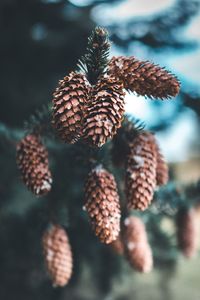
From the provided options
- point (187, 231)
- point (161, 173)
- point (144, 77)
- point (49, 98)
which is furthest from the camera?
point (49, 98)

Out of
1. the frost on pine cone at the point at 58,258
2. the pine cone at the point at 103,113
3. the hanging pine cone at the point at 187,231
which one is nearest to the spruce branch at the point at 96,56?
the pine cone at the point at 103,113

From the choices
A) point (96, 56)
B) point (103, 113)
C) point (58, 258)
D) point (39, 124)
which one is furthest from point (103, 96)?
point (58, 258)

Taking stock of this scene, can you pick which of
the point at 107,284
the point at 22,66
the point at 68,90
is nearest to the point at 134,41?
the point at 22,66

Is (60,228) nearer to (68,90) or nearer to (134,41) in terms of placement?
(68,90)

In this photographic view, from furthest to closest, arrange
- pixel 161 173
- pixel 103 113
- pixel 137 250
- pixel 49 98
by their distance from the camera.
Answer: pixel 49 98
pixel 137 250
pixel 161 173
pixel 103 113

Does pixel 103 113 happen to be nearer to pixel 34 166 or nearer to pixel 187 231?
pixel 34 166

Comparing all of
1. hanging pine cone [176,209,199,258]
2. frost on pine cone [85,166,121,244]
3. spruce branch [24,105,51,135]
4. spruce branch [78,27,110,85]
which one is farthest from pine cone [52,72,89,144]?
hanging pine cone [176,209,199,258]

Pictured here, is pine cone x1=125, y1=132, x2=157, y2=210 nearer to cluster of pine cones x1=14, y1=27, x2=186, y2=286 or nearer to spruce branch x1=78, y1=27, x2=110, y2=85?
cluster of pine cones x1=14, y1=27, x2=186, y2=286
